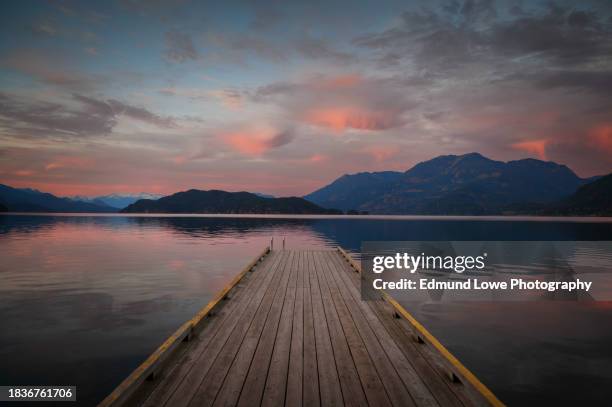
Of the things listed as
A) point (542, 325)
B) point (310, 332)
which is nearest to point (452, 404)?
point (310, 332)

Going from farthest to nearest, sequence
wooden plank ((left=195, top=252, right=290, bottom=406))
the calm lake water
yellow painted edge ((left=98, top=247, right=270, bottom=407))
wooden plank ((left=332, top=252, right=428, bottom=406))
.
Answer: the calm lake water → wooden plank ((left=332, top=252, right=428, bottom=406)) → wooden plank ((left=195, top=252, right=290, bottom=406)) → yellow painted edge ((left=98, top=247, right=270, bottom=407))

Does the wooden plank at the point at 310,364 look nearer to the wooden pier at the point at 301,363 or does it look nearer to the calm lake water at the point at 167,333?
the wooden pier at the point at 301,363

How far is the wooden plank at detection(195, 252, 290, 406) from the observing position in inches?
207

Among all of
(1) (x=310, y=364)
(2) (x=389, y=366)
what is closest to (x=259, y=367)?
(1) (x=310, y=364)

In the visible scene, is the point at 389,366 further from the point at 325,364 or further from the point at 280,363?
the point at 280,363

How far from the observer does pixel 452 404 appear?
17.0 ft

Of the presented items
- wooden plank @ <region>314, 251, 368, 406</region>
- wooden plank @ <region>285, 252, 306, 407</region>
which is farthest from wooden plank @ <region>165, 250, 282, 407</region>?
wooden plank @ <region>314, 251, 368, 406</region>

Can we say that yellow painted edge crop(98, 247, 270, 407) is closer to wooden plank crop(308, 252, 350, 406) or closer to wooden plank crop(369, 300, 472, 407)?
wooden plank crop(308, 252, 350, 406)

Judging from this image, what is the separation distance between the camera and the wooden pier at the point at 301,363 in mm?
5277

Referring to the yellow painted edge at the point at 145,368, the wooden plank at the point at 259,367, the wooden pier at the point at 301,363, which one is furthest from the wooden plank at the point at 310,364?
the yellow painted edge at the point at 145,368

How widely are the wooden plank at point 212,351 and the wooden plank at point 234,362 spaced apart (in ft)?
0.18

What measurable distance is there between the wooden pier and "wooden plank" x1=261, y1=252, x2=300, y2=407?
2 centimetres

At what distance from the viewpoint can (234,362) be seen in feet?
21.2

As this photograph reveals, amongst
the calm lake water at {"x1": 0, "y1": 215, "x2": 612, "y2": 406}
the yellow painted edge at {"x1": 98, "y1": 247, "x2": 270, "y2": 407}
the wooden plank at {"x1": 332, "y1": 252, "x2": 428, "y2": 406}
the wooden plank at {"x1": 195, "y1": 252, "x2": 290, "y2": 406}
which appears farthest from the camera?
the calm lake water at {"x1": 0, "y1": 215, "x2": 612, "y2": 406}
